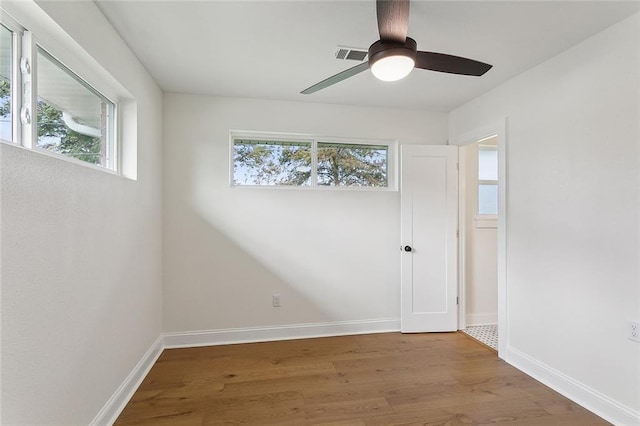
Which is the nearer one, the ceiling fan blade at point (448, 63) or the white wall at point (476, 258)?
the ceiling fan blade at point (448, 63)

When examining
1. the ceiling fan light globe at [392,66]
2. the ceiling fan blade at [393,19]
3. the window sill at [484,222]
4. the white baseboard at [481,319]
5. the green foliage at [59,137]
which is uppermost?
the ceiling fan blade at [393,19]

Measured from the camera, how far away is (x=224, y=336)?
285 centimetres

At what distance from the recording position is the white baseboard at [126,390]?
1.66 metres

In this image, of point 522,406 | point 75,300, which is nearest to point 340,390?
point 522,406

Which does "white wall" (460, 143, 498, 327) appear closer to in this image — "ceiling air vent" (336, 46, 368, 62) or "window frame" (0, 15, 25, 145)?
"ceiling air vent" (336, 46, 368, 62)

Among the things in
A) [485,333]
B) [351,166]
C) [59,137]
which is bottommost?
[485,333]

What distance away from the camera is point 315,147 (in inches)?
123

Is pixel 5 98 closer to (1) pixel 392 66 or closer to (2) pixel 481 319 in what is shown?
(1) pixel 392 66

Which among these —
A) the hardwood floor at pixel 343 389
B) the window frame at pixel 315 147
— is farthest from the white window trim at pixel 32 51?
the hardwood floor at pixel 343 389

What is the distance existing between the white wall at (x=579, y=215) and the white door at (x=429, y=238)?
0.68 metres

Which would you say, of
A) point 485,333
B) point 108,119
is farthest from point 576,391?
point 108,119

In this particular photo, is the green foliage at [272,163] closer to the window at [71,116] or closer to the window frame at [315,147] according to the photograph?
the window frame at [315,147]

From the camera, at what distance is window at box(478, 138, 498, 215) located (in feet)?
11.2

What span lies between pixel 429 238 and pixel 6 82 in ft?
10.8
